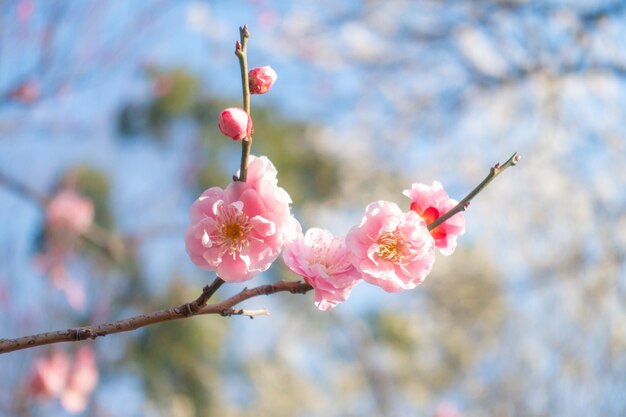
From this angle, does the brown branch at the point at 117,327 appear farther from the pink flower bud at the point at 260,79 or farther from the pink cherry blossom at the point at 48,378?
the pink cherry blossom at the point at 48,378

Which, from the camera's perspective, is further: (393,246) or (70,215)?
(70,215)

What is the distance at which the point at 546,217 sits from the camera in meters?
4.63

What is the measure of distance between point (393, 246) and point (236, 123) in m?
0.22

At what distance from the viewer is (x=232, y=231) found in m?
0.70

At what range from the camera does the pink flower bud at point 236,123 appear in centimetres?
62

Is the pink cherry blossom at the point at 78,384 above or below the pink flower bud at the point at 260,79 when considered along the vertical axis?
below

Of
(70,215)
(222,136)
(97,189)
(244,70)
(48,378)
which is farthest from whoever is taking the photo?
(222,136)

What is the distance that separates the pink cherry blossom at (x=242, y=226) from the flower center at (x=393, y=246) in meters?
0.10

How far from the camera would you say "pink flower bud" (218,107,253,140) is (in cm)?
62

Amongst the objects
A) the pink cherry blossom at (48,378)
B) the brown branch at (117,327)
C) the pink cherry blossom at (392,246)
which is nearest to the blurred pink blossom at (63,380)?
the pink cherry blossom at (48,378)

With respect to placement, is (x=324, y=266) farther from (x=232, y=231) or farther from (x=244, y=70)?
(x=244, y=70)

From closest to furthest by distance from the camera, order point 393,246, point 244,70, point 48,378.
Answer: point 244,70
point 393,246
point 48,378

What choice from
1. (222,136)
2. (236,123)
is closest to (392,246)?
(236,123)

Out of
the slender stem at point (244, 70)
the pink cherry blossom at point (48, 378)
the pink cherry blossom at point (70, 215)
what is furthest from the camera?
the pink cherry blossom at point (70, 215)
